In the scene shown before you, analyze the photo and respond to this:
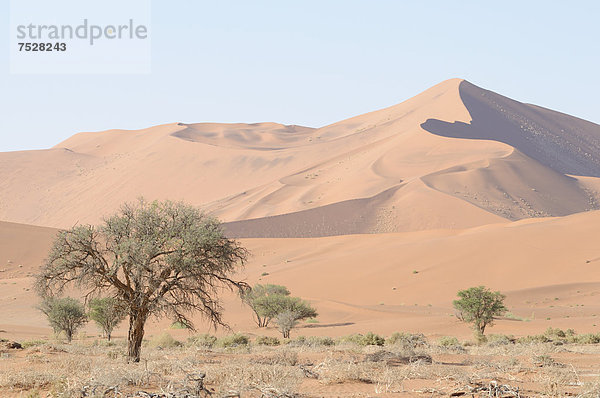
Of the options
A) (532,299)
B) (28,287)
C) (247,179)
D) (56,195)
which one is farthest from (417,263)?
(56,195)

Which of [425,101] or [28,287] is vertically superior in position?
[425,101]

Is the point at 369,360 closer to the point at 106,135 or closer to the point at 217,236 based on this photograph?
the point at 217,236

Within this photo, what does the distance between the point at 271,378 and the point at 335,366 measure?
1.82m

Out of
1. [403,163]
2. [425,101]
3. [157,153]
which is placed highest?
[425,101]

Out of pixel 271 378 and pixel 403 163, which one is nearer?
pixel 271 378

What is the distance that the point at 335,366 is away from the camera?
12.9 meters

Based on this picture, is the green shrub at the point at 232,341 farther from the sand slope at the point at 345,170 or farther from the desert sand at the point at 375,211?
the sand slope at the point at 345,170

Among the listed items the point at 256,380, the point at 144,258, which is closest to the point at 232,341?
the point at 144,258

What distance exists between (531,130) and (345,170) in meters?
42.7

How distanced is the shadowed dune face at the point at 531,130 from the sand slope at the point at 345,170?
14.6 inches

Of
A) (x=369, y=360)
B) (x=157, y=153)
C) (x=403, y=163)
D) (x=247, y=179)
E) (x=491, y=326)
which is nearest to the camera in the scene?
(x=369, y=360)

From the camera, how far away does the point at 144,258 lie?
635 inches

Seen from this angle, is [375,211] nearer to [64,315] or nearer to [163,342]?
[64,315]

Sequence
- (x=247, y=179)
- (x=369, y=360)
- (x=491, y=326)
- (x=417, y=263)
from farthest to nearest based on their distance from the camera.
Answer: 1. (x=247, y=179)
2. (x=417, y=263)
3. (x=491, y=326)
4. (x=369, y=360)
